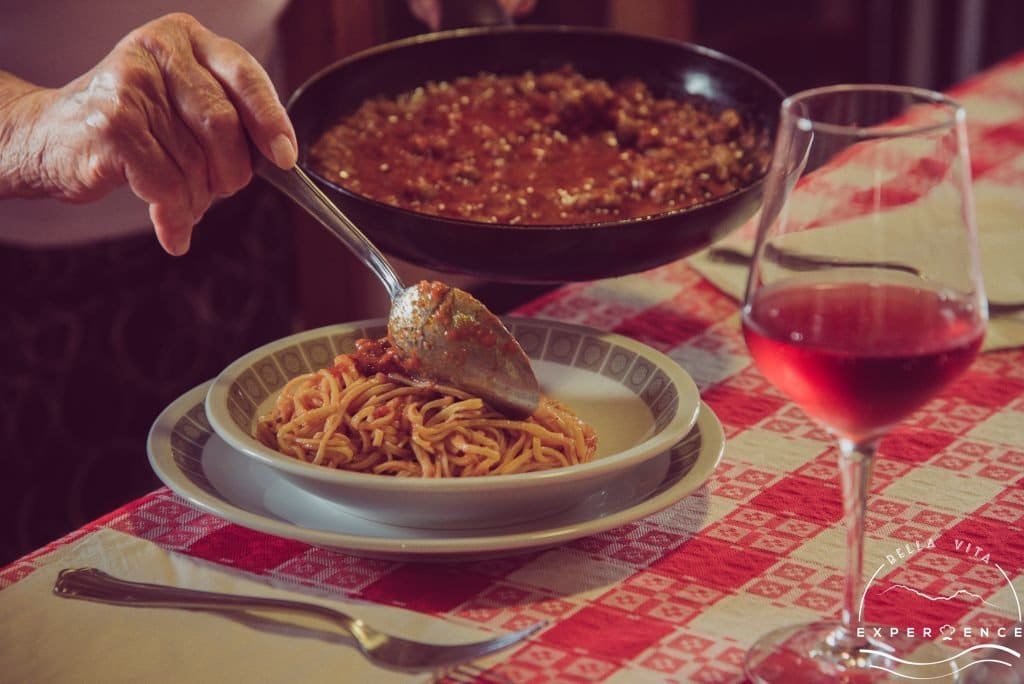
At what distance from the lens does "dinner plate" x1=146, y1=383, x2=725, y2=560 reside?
38.4 inches

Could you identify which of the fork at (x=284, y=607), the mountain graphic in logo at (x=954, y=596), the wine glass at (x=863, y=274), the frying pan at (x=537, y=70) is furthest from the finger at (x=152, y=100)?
the mountain graphic in logo at (x=954, y=596)

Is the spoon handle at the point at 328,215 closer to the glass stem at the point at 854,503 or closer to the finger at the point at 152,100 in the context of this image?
the finger at the point at 152,100

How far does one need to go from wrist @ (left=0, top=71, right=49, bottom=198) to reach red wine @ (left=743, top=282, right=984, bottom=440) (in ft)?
3.21

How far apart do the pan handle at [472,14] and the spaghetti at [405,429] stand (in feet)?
3.26

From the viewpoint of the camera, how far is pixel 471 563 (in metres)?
1.04

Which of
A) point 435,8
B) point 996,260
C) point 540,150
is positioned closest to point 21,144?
point 540,150

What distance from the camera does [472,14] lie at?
2033 mm

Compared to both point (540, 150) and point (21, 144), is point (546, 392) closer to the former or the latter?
point (540, 150)

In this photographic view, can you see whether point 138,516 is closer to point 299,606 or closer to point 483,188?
point 299,606

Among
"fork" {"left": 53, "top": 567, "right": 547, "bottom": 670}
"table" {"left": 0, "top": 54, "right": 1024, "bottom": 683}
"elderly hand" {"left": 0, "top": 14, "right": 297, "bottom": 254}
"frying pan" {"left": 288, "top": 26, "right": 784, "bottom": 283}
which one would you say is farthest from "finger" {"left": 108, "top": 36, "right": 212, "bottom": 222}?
"fork" {"left": 53, "top": 567, "right": 547, "bottom": 670}

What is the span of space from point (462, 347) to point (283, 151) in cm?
29

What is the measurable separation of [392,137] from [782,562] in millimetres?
932

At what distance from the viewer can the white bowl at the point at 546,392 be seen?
0.98m

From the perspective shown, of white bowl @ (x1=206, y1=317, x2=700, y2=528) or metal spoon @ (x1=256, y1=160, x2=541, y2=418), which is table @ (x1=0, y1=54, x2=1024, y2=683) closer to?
white bowl @ (x1=206, y1=317, x2=700, y2=528)
